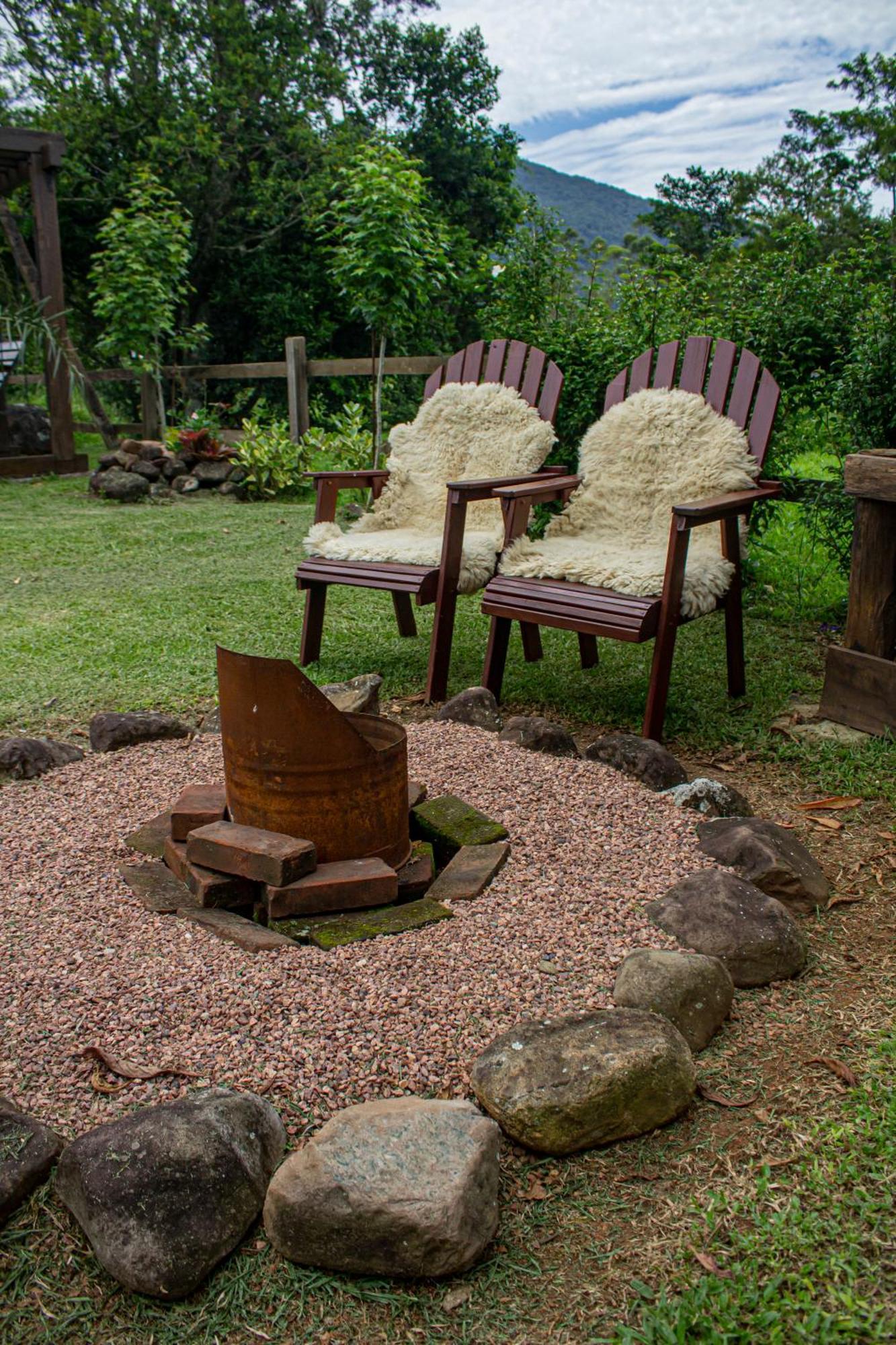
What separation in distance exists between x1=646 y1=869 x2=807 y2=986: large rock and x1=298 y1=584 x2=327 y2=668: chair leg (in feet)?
7.69

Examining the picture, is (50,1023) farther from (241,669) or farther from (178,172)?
(178,172)

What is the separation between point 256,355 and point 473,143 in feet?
16.3

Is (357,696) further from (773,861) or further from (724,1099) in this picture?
(724,1099)

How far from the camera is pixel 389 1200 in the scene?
1.37 meters

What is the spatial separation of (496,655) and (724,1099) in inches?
85.6

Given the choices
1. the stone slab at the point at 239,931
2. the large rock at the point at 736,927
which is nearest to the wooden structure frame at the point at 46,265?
the stone slab at the point at 239,931

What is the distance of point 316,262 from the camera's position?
575 inches

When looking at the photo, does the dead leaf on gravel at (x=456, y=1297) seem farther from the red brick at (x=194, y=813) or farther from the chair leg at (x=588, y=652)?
the chair leg at (x=588, y=652)

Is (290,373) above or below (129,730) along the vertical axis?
above

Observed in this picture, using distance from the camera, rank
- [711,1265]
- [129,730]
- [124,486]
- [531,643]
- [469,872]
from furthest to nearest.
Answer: [124,486]
[531,643]
[129,730]
[469,872]
[711,1265]

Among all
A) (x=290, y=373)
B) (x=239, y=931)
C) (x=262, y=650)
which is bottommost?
(x=262, y=650)

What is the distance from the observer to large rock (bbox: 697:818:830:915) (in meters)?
2.33

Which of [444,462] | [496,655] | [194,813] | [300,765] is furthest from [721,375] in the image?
[194,813]

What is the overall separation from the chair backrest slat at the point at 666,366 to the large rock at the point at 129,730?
2.22m
